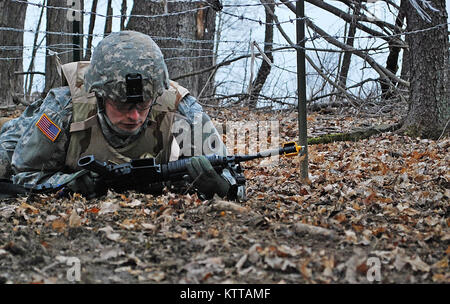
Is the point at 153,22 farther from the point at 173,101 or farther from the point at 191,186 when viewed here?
the point at 191,186

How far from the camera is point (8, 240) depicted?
318 centimetres

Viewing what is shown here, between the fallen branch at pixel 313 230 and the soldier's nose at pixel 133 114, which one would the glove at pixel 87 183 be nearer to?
the soldier's nose at pixel 133 114

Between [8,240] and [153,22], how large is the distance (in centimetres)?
727

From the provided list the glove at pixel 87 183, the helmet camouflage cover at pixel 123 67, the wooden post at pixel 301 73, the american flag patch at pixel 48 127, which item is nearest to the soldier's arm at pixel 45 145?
the american flag patch at pixel 48 127

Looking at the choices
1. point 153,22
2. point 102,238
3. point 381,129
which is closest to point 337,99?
point 381,129

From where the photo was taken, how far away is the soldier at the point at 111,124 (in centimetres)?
420

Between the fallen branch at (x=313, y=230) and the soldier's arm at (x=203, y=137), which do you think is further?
the soldier's arm at (x=203, y=137)

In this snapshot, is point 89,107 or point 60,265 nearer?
point 60,265

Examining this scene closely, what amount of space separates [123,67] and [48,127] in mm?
792

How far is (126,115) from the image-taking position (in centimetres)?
439

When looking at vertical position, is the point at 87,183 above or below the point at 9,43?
below

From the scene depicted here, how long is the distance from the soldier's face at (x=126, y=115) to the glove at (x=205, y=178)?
0.64 metres

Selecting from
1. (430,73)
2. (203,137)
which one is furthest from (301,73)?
(430,73)

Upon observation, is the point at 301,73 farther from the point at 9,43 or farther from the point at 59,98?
the point at 9,43
